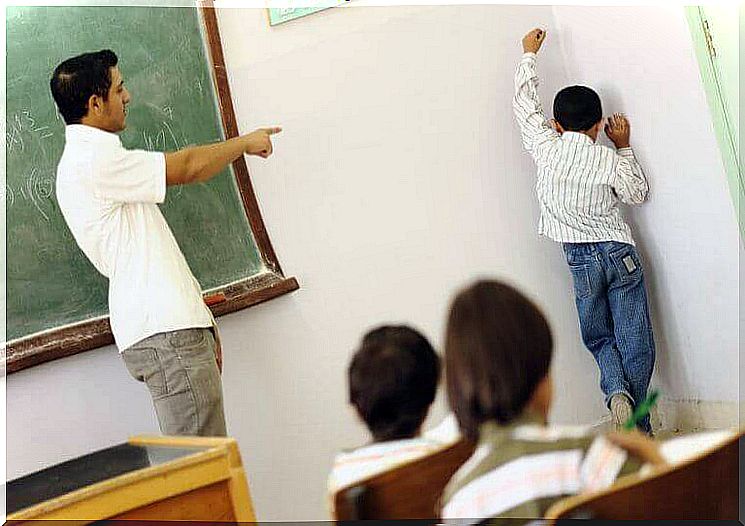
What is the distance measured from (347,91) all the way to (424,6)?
0.33 m

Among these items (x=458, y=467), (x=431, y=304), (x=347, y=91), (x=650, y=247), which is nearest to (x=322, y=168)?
(x=347, y=91)

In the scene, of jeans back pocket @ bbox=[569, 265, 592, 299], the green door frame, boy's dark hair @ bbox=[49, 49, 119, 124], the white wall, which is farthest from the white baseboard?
boy's dark hair @ bbox=[49, 49, 119, 124]

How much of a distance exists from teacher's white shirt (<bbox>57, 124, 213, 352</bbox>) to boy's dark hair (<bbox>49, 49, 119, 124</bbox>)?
4cm

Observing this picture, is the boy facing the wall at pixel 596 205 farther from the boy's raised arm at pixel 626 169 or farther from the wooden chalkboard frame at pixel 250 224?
the wooden chalkboard frame at pixel 250 224

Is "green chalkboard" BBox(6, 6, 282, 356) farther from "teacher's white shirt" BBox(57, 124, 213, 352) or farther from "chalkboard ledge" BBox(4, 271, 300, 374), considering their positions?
"teacher's white shirt" BBox(57, 124, 213, 352)

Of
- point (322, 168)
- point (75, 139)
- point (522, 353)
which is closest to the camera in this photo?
point (522, 353)

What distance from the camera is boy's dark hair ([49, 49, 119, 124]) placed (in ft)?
7.23

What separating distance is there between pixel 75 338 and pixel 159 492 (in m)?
0.68

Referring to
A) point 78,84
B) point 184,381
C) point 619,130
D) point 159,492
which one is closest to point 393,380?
point 159,492

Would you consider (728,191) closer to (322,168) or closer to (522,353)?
(322,168)

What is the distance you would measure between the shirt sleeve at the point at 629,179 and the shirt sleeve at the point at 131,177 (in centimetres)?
127

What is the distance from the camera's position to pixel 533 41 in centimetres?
301

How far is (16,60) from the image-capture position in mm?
2432

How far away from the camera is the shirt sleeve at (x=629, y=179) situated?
2.95 m
